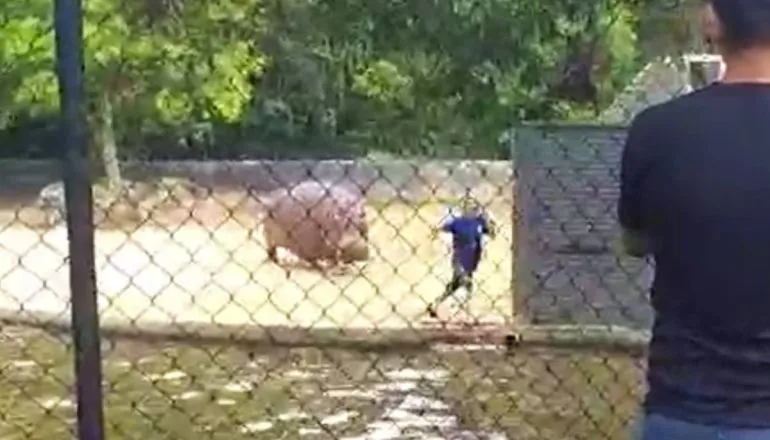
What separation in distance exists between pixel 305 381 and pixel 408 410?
35cm

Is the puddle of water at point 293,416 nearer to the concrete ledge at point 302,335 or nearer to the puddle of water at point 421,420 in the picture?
the puddle of water at point 421,420

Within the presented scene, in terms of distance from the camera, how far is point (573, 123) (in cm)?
332

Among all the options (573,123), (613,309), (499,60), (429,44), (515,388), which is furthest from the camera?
(515,388)

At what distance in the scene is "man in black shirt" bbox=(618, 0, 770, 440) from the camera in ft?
4.78

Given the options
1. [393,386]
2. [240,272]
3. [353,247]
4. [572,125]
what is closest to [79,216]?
[572,125]

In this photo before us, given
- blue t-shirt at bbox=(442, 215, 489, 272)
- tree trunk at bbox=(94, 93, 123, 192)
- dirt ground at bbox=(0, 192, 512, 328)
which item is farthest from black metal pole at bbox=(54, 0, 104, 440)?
blue t-shirt at bbox=(442, 215, 489, 272)

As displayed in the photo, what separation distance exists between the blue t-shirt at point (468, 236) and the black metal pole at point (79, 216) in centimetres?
308

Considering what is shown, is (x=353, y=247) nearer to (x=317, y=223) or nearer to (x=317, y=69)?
(x=317, y=223)

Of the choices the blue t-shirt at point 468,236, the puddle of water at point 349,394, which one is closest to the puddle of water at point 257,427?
the puddle of water at point 349,394

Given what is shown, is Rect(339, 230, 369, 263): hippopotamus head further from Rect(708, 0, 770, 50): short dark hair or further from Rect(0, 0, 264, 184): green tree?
Rect(708, 0, 770, 50): short dark hair

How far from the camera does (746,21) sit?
4.80 ft

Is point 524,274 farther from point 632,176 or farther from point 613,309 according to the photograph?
point 632,176

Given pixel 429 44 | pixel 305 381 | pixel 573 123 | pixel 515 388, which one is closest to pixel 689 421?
pixel 429 44

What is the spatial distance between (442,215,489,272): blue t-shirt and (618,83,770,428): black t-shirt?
129 inches
